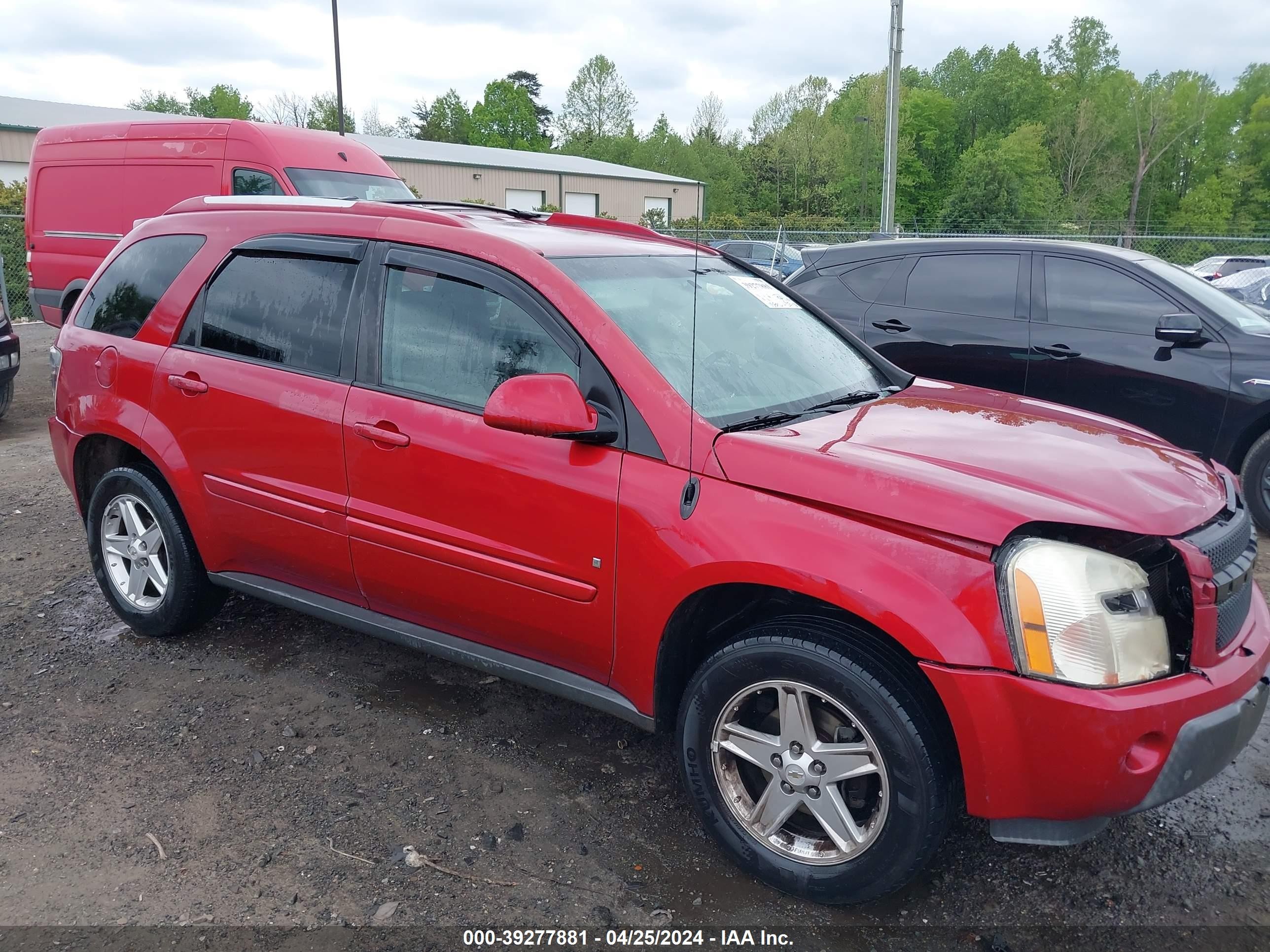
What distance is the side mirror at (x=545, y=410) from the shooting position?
9.00 feet

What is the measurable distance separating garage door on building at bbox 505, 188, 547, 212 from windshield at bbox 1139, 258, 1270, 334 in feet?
120

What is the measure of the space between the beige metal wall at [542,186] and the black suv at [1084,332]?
2935 cm

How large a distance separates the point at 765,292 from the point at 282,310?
1882mm

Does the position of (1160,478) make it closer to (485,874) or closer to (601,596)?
(601,596)

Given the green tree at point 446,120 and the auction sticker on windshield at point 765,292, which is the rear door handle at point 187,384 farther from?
the green tree at point 446,120

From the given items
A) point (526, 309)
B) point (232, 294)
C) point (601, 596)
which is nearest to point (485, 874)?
point (601, 596)

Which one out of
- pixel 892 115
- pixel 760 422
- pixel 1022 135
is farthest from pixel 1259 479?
pixel 1022 135

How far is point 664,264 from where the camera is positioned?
3.57 meters

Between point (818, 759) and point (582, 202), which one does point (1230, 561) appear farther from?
point (582, 202)

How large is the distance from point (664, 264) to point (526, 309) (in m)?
0.72

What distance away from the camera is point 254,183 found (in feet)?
31.4

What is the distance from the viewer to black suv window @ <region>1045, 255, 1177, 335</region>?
19.4 feet

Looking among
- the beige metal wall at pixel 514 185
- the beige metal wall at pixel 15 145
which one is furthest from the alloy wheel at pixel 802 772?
the beige metal wall at pixel 15 145

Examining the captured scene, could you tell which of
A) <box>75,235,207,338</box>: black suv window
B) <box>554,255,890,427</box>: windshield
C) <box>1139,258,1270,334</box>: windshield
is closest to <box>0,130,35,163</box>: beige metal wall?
<box>75,235,207,338</box>: black suv window
